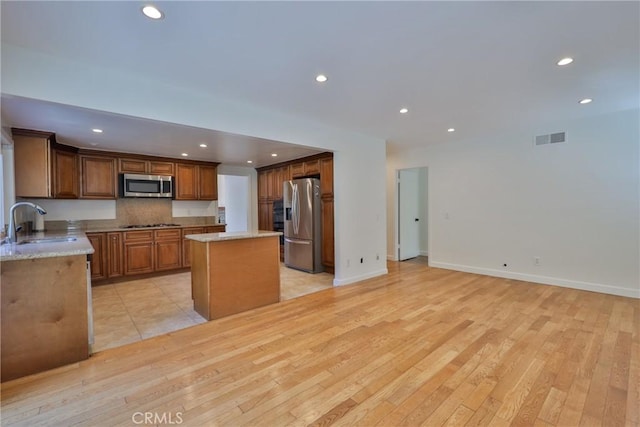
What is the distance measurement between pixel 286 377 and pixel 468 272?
434 cm

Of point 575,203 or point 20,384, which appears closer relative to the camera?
point 20,384

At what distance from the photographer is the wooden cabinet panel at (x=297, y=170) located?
5.73 m

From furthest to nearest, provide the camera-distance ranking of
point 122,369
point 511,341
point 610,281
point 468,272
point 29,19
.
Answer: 1. point 468,272
2. point 610,281
3. point 511,341
4. point 122,369
5. point 29,19

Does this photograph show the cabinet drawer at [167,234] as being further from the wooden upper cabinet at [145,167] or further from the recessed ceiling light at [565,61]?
the recessed ceiling light at [565,61]

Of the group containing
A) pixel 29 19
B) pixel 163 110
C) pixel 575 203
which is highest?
pixel 29 19

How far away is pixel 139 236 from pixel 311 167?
134 inches

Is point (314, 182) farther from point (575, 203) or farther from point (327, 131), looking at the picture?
point (575, 203)

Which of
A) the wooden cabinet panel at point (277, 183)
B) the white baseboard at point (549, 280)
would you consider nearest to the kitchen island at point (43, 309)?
the wooden cabinet panel at point (277, 183)

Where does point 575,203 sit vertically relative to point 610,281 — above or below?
above

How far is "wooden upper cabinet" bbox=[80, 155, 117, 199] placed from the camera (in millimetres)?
4797

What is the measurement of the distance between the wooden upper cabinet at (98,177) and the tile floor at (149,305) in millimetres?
1622

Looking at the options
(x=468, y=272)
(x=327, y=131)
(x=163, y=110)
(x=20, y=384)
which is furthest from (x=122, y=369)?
(x=468, y=272)

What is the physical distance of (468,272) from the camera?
518 centimetres

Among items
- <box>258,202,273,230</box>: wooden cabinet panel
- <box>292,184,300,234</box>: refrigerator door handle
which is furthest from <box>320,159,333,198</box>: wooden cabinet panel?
<box>258,202,273,230</box>: wooden cabinet panel
